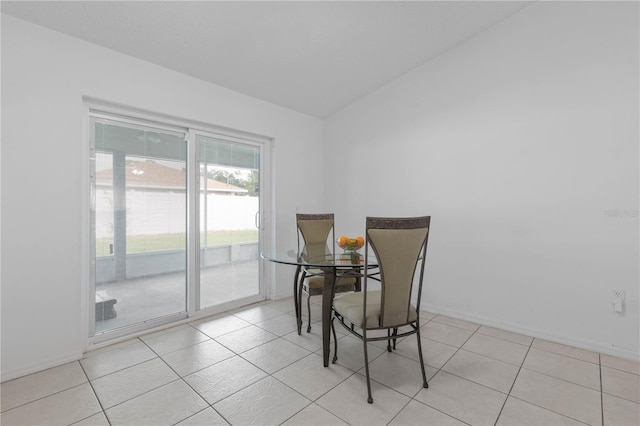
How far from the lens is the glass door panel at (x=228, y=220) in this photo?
328 centimetres

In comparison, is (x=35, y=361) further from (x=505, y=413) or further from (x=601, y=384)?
(x=601, y=384)

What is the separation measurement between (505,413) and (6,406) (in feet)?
9.52

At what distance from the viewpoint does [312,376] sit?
209cm

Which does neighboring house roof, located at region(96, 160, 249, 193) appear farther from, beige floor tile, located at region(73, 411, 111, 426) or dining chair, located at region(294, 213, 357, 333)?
beige floor tile, located at region(73, 411, 111, 426)

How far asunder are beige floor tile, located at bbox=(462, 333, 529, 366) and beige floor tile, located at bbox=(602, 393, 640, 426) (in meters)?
0.50

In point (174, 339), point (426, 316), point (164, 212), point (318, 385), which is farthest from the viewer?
point (426, 316)

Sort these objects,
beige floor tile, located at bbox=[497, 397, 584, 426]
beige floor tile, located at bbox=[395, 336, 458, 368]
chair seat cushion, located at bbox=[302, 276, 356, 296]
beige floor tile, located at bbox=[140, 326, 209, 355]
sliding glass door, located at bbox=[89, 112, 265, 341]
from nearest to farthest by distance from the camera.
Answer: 1. beige floor tile, located at bbox=[497, 397, 584, 426]
2. beige floor tile, located at bbox=[395, 336, 458, 368]
3. beige floor tile, located at bbox=[140, 326, 209, 355]
4. sliding glass door, located at bbox=[89, 112, 265, 341]
5. chair seat cushion, located at bbox=[302, 276, 356, 296]

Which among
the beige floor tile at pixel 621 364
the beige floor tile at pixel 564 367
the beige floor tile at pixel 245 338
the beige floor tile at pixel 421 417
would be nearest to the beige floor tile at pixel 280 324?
the beige floor tile at pixel 245 338

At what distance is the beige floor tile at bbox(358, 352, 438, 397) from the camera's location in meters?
1.96

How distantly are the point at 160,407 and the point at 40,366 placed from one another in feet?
3.72

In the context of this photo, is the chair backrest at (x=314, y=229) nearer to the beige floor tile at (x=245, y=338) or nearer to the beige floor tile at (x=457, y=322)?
the beige floor tile at (x=245, y=338)

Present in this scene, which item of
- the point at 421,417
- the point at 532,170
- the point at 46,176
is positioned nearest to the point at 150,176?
the point at 46,176

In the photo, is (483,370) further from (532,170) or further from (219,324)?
(219,324)

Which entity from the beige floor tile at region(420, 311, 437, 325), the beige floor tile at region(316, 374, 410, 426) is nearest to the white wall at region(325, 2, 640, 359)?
the beige floor tile at region(420, 311, 437, 325)
